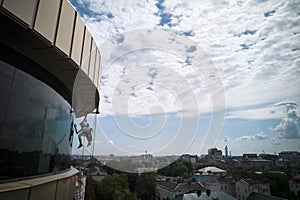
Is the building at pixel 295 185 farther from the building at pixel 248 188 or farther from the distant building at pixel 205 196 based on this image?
the distant building at pixel 205 196

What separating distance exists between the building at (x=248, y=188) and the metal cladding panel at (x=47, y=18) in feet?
170

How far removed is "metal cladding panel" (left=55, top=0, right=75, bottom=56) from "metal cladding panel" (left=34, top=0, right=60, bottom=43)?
16 cm

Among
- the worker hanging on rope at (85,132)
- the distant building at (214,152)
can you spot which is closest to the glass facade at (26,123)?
the worker hanging on rope at (85,132)

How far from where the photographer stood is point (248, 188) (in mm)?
44875

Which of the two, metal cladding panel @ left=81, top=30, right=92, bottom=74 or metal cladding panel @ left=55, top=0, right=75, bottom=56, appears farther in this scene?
metal cladding panel @ left=81, top=30, right=92, bottom=74

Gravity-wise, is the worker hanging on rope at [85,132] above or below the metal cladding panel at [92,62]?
below

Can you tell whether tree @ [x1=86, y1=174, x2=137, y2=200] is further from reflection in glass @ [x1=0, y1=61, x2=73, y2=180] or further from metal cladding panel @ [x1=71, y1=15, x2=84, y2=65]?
metal cladding panel @ [x1=71, y1=15, x2=84, y2=65]

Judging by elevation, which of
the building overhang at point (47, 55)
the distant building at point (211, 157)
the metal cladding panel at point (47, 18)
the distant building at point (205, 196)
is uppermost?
the metal cladding panel at point (47, 18)

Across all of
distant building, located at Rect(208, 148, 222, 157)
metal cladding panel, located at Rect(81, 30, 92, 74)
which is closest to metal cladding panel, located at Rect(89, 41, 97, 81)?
metal cladding panel, located at Rect(81, 30, 92, 74)

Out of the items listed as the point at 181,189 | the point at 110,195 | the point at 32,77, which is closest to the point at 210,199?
the point at 181,189

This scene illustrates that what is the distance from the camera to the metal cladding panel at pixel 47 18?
130 inches

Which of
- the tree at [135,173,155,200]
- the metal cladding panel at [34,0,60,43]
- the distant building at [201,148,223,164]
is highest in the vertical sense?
the metal cladding panel at [34,0,60,43]

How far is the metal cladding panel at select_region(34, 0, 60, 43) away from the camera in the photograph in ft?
10.8

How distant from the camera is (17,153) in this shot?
11.8ft
